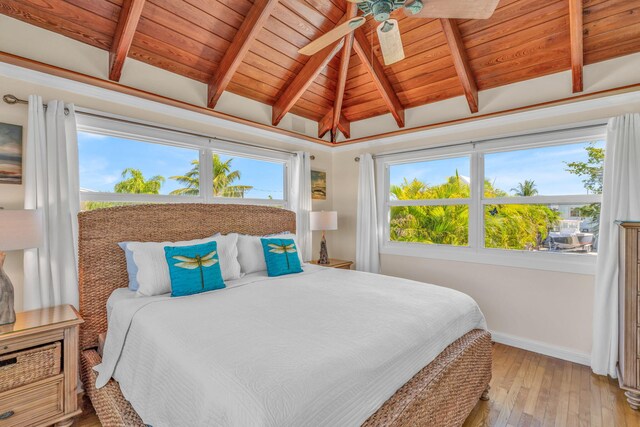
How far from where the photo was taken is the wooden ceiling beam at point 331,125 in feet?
14.6

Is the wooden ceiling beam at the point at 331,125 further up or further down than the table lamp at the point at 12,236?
further up

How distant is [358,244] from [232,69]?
2698 millimetres

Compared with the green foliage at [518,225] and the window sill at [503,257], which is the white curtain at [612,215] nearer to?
the window sill at [503,257]

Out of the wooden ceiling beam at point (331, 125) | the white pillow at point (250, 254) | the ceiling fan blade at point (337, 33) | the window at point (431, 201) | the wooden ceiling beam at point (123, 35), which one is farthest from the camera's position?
the wooden ceiling beam at point (331, 125)

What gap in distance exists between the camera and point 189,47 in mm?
2887

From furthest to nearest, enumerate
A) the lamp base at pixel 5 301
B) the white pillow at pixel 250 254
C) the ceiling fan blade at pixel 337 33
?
1. the white pillow at pixel 250 254
2. the ceiling fan blade at pixel 337 33
3. the lamp base at pixel 5 301

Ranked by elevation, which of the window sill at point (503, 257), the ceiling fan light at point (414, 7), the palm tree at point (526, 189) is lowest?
the window sill at point (503, 257)

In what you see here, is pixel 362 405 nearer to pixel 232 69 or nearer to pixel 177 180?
pixel 177 180

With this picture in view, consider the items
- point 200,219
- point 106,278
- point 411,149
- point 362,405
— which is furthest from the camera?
point 411,149

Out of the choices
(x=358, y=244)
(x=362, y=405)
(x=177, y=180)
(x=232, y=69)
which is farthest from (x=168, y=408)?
(x=358, y=244)

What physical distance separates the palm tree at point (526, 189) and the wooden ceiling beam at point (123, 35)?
3775 mm

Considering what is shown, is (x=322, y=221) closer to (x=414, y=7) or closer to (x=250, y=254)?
(x=250, y=254)

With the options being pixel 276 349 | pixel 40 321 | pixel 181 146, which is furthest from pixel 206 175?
pixel 276 349

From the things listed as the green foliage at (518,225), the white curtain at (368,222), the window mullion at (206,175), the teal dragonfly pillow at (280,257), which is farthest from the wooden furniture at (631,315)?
the window mullion at (206,175)
